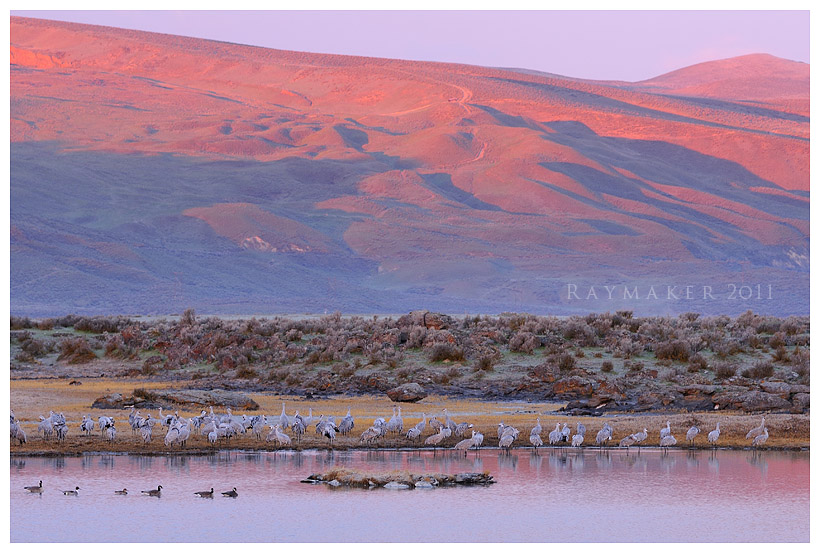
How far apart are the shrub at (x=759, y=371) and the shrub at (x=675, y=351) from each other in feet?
8.73

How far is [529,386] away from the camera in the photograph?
3512 cm

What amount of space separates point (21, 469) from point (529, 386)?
57.0 ft

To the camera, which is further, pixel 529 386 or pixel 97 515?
pixel 529 386

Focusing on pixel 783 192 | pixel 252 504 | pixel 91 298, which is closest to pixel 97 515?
pixel 252 504

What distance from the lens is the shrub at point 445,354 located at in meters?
40.4

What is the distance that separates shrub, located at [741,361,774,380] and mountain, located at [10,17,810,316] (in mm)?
65257

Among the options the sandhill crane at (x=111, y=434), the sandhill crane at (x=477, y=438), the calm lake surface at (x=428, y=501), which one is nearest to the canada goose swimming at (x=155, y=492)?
the calm lake surface at (x=428, y=501)

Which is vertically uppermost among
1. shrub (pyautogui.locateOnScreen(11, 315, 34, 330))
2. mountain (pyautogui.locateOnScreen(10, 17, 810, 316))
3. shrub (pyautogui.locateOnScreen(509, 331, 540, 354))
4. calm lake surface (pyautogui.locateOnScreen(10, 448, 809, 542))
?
mountain (pyautogui.locateOnScreen(10, 17, 810, 316))

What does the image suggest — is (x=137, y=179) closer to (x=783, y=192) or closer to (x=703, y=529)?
(x=783, y=192)

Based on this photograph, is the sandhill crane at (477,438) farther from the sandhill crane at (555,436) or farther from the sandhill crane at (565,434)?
the sandhill crane at (565,434)

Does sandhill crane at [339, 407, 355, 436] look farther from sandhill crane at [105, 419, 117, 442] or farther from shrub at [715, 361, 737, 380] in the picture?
shrub at [715, 361, 737, 380]

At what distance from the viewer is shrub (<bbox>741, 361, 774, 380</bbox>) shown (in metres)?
35.9

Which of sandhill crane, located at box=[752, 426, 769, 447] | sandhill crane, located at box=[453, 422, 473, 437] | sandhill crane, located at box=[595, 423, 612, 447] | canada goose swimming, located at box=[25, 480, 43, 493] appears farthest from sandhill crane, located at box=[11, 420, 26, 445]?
sandhill crane, located at box=[752, 426, 769, 447]

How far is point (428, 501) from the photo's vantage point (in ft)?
59.5
